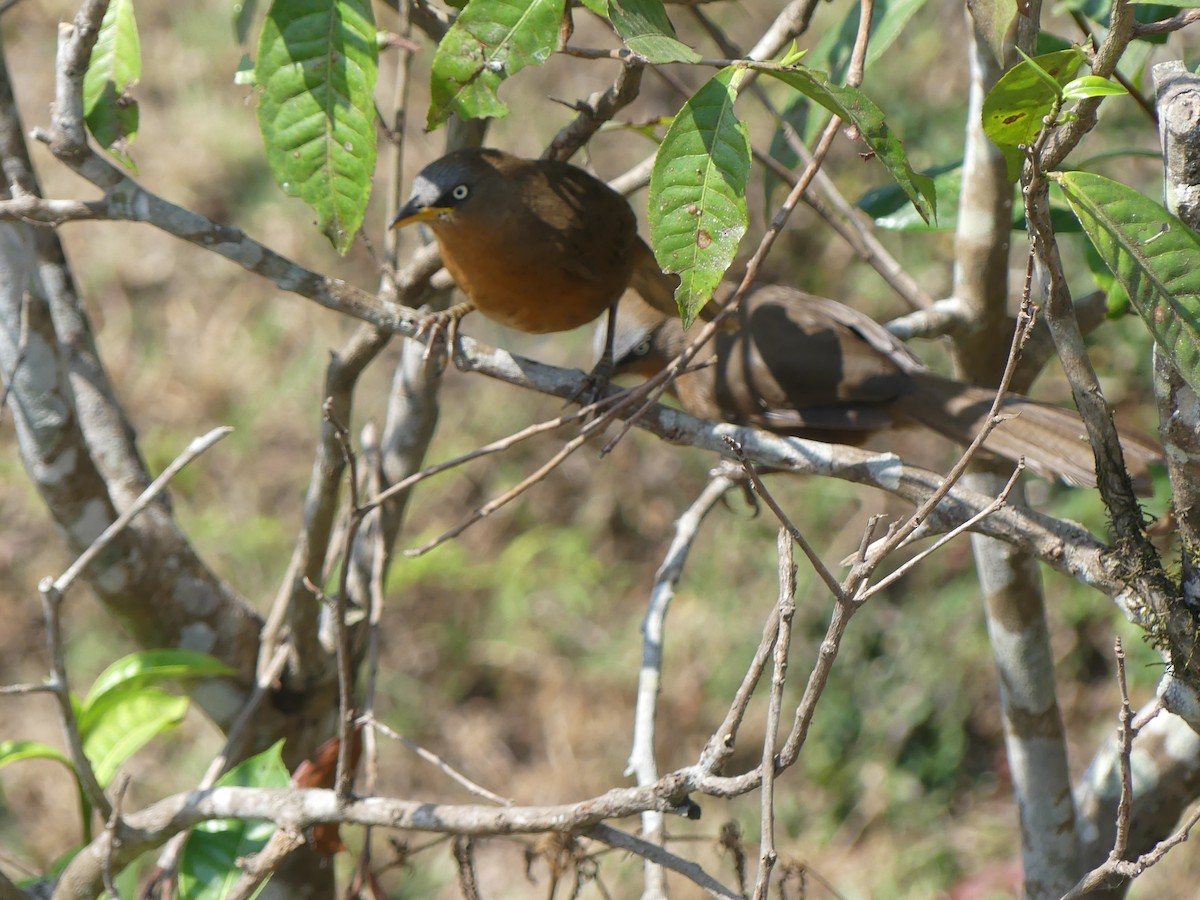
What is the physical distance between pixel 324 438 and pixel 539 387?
695 millimetres

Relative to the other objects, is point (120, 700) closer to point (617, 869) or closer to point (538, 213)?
point (538, 213)

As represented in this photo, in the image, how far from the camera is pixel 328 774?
2795mm

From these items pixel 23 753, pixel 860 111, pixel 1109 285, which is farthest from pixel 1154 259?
pixel 23 753

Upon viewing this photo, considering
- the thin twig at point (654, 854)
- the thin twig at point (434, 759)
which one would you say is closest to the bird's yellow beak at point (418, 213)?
the thin twig at point (434, 759)

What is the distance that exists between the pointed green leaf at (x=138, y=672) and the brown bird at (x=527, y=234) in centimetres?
107

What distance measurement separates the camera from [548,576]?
6.57m

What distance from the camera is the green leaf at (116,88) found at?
2.30 meters

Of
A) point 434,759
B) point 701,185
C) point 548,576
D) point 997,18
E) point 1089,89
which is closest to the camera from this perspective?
point 1089,89

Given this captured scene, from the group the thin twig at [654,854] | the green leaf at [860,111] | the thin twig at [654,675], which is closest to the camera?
the green leaf at [860,111]

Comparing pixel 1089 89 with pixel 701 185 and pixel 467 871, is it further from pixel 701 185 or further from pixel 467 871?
pixel 467 871

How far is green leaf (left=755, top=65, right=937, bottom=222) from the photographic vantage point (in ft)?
4.95

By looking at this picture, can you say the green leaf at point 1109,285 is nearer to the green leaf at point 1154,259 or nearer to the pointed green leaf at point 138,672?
the green leaf at point 1154,259

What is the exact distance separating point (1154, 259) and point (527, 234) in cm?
191

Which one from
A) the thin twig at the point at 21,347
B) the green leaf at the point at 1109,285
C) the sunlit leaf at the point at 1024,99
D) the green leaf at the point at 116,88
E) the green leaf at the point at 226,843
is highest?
the green leaf at the point at 116,88
